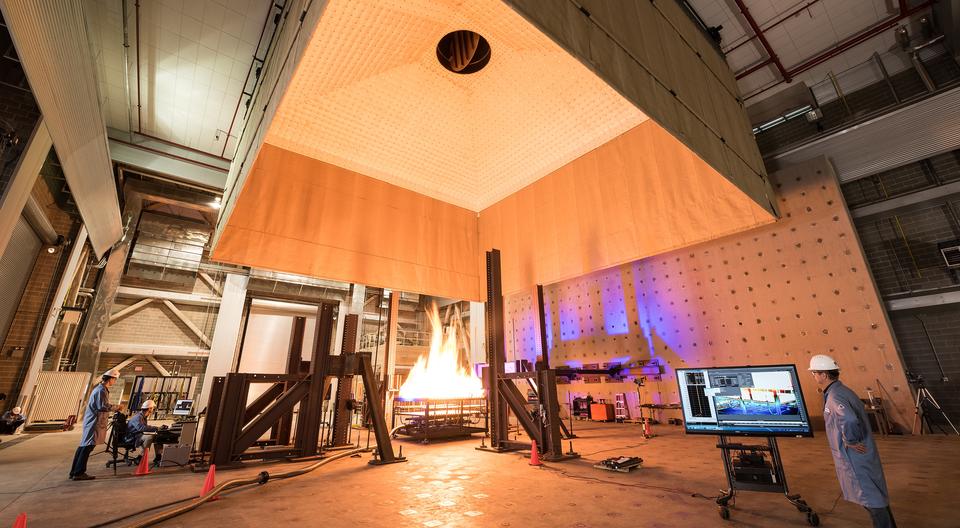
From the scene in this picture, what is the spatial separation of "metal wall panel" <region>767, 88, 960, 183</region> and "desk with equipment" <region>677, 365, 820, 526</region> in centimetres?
868

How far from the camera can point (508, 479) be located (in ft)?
13.9

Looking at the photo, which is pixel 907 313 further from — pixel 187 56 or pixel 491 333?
pixel 187 56

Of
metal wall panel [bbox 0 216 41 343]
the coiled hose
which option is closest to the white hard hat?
the coiled hose

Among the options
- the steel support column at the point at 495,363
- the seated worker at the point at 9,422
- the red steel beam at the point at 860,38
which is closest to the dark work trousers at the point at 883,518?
the steel support column at the point at 495,363

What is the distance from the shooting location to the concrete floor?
291cm

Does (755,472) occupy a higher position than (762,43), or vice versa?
(762,43)

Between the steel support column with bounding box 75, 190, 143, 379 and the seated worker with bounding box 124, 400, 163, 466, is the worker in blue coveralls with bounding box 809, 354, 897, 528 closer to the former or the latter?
the seated worker with bounding box 124, 400, 163, 466

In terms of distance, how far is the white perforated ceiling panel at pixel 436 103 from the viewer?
404cm

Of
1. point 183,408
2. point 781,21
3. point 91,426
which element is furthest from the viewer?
point 781,21

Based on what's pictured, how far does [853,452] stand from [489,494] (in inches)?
115

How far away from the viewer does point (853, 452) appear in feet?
8.61

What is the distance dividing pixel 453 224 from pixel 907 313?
10782 millimetres

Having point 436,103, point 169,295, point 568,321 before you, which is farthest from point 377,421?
point 169,295

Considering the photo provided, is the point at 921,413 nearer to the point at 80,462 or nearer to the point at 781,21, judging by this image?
the point at 781,21
